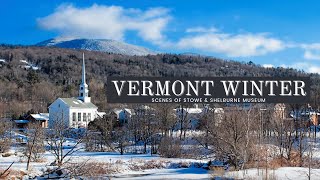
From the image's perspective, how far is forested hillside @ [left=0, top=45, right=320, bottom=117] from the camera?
83.9 meters

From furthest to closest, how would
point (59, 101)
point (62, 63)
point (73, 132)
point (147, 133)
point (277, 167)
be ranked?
1. point (62, 63)
2. point (59, 101)
3. point (73, 132)
4. point (147, 133)
5. point (277, 167)

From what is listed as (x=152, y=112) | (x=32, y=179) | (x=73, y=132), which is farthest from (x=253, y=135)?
(x=73, y=132)

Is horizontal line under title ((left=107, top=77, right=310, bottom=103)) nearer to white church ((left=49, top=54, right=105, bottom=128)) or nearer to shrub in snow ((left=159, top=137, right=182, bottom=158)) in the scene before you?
shrub in snow ((left=159, top=137, right=182, bottom=158))

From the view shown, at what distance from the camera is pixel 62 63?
12838 cm

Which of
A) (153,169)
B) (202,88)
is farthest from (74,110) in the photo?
(202,88)

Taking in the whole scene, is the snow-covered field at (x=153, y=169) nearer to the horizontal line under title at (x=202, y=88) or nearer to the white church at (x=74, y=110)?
the horizontal line under title at (x=202, y=88)

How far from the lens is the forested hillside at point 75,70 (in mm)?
83875

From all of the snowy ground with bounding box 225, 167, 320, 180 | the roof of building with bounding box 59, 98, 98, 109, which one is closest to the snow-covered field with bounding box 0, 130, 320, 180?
the snowy ground with bounding box 225, 167, 320, 180

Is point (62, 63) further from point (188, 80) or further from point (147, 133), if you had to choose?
point (188, 80)

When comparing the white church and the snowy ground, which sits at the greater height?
the white church

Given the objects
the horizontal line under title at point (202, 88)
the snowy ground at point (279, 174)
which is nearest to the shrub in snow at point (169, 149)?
the horizontal line under title at point (202, 88)

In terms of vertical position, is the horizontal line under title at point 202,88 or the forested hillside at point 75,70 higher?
the forested hillside at point 75,70

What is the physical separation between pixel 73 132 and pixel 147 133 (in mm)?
12703

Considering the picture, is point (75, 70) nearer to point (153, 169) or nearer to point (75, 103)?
point (75, 103)
